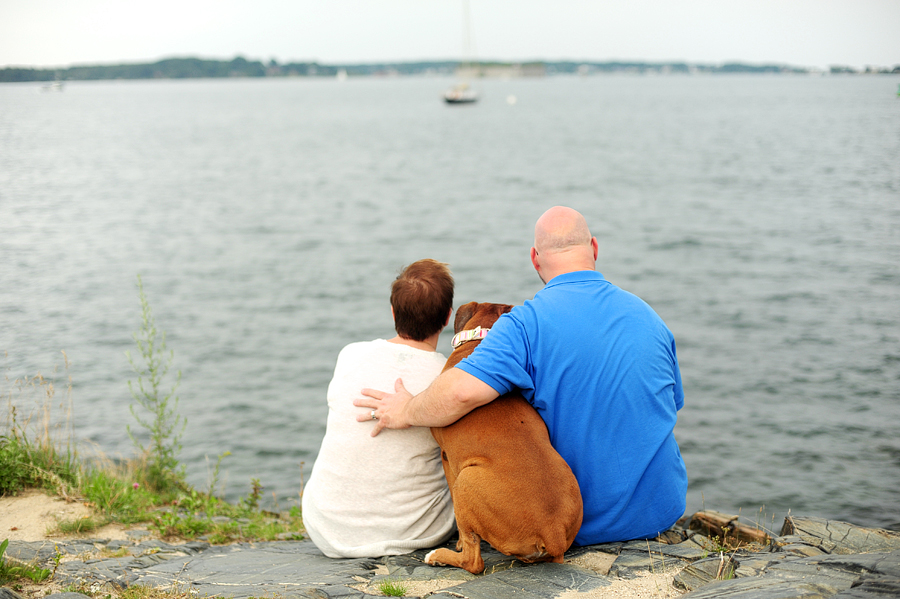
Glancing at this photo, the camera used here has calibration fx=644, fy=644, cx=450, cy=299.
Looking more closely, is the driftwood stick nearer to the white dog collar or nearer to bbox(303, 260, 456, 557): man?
bbox(303, 260, 456, 557): man

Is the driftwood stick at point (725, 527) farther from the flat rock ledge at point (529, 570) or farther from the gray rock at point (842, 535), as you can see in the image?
the flat rock ledge at point (529, 570)

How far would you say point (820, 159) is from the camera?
121 feet

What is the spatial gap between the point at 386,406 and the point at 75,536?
268cm

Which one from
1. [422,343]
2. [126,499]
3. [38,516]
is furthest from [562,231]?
[38,516]

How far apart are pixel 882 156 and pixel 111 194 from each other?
3837 centimetres

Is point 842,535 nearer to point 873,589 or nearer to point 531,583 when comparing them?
point 873,589

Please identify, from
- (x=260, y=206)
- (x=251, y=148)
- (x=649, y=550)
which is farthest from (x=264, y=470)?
(x=251, y=148)

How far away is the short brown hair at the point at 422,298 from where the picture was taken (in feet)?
11.7

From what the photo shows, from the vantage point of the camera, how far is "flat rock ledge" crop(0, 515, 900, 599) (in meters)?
2.77

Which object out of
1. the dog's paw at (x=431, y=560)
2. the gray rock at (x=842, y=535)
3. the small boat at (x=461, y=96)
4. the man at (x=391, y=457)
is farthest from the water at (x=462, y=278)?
the small boat at (x=461, y=96)

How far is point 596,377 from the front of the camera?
3.20 meters

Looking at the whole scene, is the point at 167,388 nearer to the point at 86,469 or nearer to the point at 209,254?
the point at 86,469

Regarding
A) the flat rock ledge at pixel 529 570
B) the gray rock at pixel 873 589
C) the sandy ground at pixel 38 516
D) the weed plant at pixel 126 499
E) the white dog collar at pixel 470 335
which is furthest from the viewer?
the weed plant at pixel 126 499

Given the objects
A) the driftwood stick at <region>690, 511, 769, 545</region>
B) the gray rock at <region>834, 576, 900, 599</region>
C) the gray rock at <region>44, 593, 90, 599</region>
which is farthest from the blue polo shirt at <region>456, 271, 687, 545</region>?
the gray rock at <region>44, 593, 90, 599</region>
